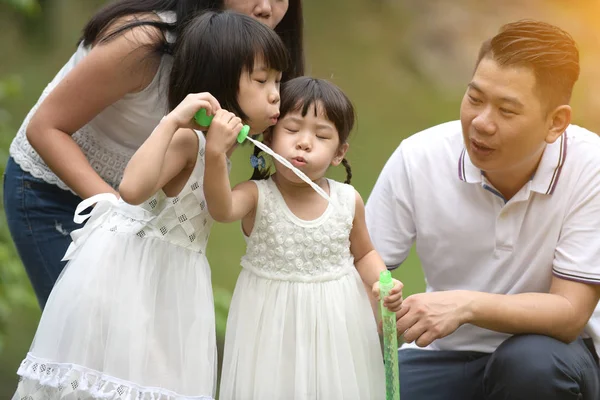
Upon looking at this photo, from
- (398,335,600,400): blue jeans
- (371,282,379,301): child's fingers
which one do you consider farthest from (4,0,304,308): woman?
(398,335,600,400): blue jeans

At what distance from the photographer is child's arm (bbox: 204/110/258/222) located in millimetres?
1892

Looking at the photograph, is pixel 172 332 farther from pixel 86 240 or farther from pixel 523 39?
pixel 523 39

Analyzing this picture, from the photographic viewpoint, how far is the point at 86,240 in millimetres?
2068

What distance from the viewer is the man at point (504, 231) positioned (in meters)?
2.30

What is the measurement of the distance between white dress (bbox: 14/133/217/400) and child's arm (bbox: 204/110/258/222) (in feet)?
0.26

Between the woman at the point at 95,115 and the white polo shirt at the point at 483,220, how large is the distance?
47cm

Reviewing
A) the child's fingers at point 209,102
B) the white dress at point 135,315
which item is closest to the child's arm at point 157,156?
the child's fingers at point 209,102

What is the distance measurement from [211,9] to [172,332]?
0.82m

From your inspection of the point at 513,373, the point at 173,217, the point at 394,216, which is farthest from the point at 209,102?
the point at 513,373

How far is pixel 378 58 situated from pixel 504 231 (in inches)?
117

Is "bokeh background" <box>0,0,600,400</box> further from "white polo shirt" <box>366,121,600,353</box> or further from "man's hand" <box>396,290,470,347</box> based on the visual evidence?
"man's hand" <box>396,290,470,347</box>

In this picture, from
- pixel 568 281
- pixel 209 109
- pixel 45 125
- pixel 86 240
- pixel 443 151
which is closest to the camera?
pixel 209 109

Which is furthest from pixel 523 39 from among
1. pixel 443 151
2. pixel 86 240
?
pixel 86 240

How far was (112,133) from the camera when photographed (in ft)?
7.79
